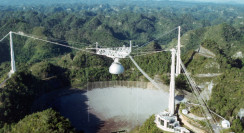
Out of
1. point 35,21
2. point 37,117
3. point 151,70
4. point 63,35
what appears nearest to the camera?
point 37,117

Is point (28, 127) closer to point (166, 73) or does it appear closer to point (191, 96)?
point (191, 96)

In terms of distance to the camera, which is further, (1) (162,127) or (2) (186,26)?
(2) (186,26)

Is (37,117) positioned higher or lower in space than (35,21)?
lower

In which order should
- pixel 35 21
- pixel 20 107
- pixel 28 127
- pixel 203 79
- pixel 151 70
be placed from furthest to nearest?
pixel 35 21
pixel 151 70
pixel 203 79
pixel 20 107
pixel 28 127

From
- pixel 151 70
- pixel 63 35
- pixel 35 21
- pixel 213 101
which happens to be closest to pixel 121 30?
pixel 63 35

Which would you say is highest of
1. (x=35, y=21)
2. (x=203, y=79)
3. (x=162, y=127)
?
(x=35, y=21)

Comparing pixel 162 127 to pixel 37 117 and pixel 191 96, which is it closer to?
pixel 191 96

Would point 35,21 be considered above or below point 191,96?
above

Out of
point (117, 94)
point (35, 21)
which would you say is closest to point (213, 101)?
point (117, 94)

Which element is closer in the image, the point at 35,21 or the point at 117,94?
the point at 117,94
